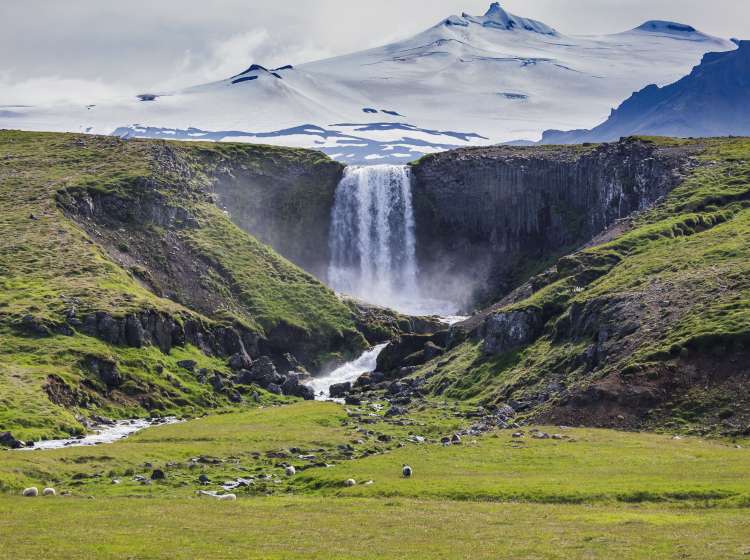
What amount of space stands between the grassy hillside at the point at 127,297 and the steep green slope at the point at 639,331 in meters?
30.7

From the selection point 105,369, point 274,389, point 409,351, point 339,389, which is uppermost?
point 105,369

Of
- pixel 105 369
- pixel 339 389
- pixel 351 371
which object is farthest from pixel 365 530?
pixel 351 371

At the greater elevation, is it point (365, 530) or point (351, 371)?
point (365, 530)

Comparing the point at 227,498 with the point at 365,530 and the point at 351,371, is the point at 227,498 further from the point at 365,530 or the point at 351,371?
the point at 351,371

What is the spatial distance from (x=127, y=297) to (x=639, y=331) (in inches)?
2704

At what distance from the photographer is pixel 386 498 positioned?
233ft

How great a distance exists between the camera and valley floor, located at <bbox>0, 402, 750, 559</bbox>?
172ft

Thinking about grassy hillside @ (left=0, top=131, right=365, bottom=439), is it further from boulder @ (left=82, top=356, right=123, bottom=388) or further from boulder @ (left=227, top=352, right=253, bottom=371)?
boulder @ (left=227, top=352, right=253, bottom=371)

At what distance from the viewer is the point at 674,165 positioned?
186500 mm

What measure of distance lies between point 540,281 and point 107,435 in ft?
217

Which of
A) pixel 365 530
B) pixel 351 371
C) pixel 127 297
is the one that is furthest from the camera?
pixel 351 371

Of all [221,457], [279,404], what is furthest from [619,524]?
[279,404]

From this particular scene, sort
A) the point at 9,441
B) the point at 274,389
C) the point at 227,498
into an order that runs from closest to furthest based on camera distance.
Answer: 1. the point at 227,498
2. the point at 9,441
3. the point at 274,389

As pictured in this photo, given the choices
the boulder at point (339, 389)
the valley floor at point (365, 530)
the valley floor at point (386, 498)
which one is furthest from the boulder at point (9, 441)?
the boulder at point (339, 389)
